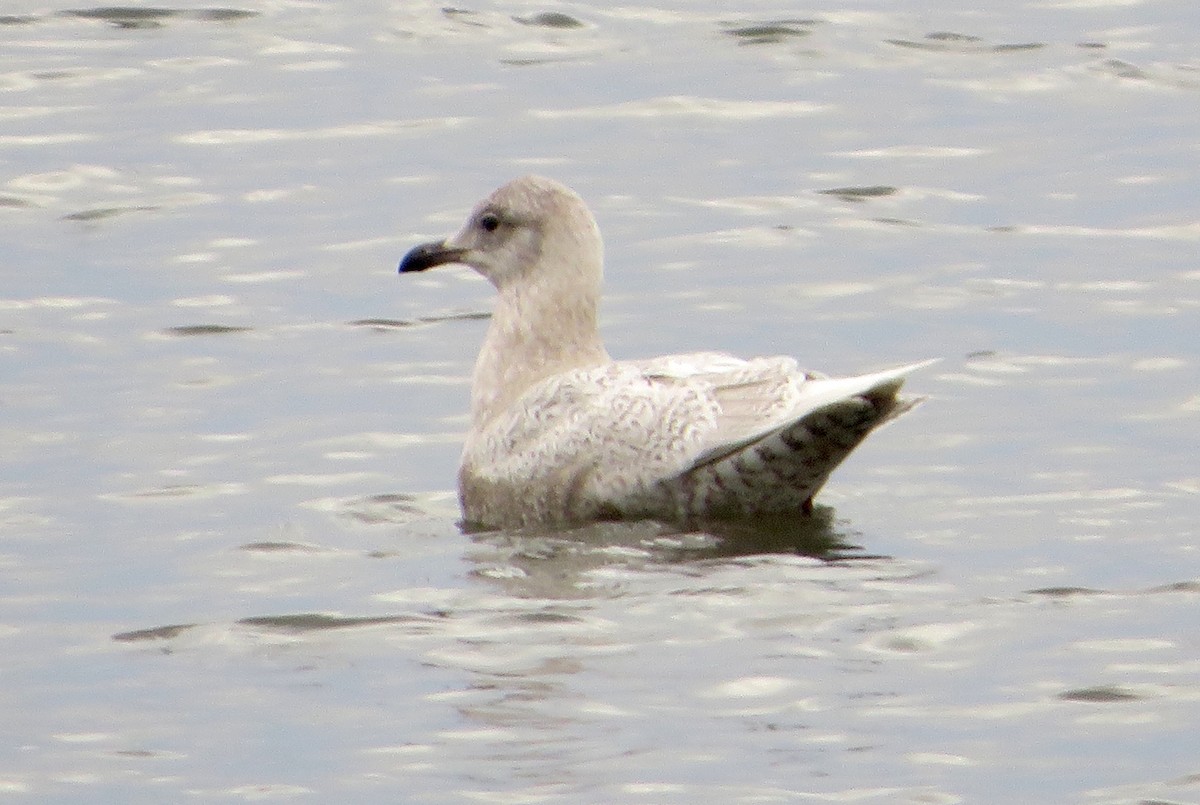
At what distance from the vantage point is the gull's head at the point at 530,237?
443 inches

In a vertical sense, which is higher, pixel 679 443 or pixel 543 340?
pixel 543 340

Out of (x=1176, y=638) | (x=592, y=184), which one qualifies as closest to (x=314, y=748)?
(x=1176, y=638)

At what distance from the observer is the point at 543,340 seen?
36.7 feet

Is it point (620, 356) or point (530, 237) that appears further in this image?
point (620, 356)

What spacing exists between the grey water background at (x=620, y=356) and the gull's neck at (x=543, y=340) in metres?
0.46

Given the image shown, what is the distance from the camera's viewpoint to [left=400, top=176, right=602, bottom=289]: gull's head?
1124 cm

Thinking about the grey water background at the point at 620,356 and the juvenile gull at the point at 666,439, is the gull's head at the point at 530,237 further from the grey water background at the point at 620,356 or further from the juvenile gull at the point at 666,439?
the grey water background at the point at 620,356

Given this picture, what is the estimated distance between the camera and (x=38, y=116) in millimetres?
17609

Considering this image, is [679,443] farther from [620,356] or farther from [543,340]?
[620,356]

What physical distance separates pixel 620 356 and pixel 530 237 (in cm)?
178

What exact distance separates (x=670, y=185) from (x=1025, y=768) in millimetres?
8854

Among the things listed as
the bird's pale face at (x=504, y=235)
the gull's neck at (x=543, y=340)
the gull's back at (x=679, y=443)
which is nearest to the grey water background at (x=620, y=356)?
the gull's back at (x=679, y=443)

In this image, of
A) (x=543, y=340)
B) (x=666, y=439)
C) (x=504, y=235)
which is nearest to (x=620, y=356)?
(x=504, y=235)

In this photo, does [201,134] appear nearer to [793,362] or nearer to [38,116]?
[38,116]
